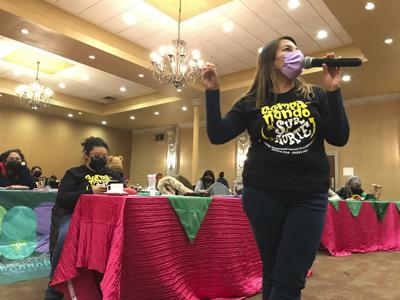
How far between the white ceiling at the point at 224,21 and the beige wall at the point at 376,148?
2.70 meters

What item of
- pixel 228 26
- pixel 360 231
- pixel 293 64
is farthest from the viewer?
pixel 228 26

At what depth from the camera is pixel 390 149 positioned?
25.5ft

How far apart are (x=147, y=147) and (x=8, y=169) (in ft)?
30.6

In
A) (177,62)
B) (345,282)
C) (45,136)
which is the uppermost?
(177,62)

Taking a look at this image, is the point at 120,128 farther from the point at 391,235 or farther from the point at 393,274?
the point at 393,274

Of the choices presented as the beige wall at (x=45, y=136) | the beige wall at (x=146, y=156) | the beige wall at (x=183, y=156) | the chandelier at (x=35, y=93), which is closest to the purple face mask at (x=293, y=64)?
the chandelier at (x=35, y=93)

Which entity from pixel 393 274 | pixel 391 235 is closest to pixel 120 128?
pixel 391 235

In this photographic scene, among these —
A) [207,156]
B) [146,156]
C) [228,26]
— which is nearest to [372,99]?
[228,26]

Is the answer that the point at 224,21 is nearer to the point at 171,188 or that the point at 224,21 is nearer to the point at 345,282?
the point at 171,188

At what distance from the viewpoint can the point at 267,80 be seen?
1.15 m

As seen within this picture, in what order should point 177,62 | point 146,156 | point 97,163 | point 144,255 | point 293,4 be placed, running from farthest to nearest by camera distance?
1. point 146,156
2. point 177,62
3. point 293,4
4. point 97,163
5. point 144,255

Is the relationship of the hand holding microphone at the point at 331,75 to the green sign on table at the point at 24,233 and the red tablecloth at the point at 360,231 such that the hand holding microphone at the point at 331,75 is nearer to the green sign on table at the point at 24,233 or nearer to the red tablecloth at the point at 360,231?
the green sign on table at the point at 24,233

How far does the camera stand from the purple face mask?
3.57ft

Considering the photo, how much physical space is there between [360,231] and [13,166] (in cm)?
407
